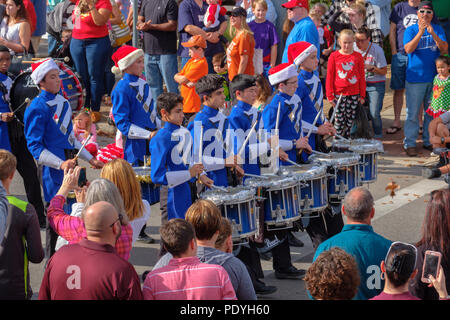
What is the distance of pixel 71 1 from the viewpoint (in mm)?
12875

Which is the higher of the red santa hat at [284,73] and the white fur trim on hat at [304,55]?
the white fur trim on hat at [304,55]

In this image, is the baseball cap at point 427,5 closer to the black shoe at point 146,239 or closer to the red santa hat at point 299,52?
the red santa hat at point 299,52

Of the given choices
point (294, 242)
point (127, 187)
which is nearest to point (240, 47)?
point (294, 242)

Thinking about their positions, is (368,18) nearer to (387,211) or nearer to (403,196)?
(403,196)

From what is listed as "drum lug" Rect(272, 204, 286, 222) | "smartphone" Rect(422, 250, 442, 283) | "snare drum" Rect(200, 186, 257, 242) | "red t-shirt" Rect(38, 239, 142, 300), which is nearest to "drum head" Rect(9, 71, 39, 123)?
"snare drum" Rect(200, 186, 257, 242)

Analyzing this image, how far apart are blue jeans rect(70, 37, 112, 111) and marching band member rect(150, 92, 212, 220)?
5922 mm

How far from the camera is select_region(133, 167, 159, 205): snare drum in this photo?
301 inches

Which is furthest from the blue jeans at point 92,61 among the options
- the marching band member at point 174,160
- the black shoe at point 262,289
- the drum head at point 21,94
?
the black shoe at point 262,289

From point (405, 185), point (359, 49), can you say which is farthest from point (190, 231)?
point (359, 49)

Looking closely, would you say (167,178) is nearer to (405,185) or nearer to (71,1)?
(405,185)

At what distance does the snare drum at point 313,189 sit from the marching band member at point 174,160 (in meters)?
1.06

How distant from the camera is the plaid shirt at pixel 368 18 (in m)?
12.8

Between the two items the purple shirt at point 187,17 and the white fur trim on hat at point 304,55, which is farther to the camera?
the purple shirt at point 187,17

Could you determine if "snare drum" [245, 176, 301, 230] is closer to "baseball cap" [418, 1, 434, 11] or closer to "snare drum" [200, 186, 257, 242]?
"snare drum" [200, 186, 257, 242]
